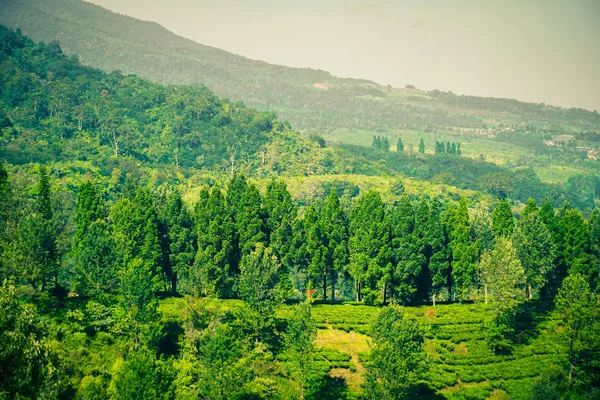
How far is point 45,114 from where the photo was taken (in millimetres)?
176625

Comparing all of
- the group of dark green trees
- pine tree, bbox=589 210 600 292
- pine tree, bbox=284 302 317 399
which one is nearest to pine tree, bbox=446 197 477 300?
the group of dark green trees

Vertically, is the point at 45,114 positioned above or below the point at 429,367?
above

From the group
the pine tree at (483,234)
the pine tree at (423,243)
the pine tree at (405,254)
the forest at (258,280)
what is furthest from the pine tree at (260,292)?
the pine tree at (483,234)

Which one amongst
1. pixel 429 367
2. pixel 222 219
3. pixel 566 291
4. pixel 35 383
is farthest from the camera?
pixel 222 219

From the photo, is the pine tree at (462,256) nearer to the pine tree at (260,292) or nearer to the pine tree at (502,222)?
the pine tree at (502,222)

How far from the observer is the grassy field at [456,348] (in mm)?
57219

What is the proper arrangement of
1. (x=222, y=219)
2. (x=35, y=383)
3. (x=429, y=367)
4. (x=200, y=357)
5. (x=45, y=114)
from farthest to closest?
(x=45, y=114), (x=222, y=219), (x=429, y=367), (x=200, y=357), (x=35, y=383)

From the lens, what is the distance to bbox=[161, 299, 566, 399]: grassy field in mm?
57219

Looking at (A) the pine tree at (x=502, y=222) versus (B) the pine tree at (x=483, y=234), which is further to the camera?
(A) the pine tree at (x=502, y=222)

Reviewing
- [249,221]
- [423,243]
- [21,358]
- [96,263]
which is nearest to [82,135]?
[249,221]

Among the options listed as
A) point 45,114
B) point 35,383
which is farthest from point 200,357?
point 45,114

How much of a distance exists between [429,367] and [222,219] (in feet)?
99.4

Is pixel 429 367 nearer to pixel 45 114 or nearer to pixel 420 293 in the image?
pixel 420 293

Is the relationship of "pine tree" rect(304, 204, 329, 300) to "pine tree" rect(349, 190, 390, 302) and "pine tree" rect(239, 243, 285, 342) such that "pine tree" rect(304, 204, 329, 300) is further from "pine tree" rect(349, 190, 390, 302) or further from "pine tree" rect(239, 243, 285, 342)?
"pine tree" rect(239, 243, 285, 342)
